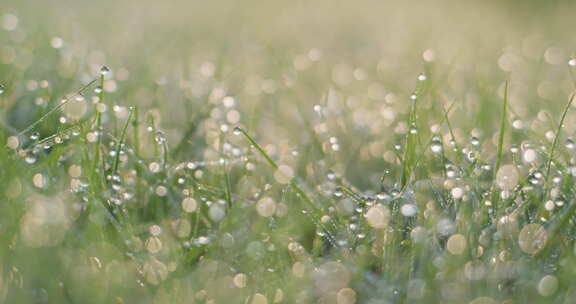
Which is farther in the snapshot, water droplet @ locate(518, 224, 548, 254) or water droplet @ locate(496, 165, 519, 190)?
water droplet @ locate(496, 165, 519, 190)

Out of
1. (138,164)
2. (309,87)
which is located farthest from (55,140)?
(309,87)

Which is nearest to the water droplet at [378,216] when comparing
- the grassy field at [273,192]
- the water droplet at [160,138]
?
the grassy field at [273,192]

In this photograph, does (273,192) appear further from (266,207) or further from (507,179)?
(507,179)

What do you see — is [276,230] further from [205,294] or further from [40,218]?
[40,218]

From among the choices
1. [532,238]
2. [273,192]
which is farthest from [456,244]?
[273,192]

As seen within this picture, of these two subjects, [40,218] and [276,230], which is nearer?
[40,218]

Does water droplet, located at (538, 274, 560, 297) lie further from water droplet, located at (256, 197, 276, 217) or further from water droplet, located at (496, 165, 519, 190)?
water droplet, located at (256, 197, 276, 217)

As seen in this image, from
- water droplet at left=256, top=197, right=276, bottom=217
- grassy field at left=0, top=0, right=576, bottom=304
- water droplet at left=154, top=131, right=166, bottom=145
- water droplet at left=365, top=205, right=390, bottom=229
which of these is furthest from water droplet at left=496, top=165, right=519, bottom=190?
water droplet at left=154, top=131, right=166, bottom=145

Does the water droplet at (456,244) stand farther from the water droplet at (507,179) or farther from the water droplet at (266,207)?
the water droplet at (266,207)

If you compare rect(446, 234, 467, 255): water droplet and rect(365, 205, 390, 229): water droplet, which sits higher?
rect(365, 205, 390, 229): water droplet
